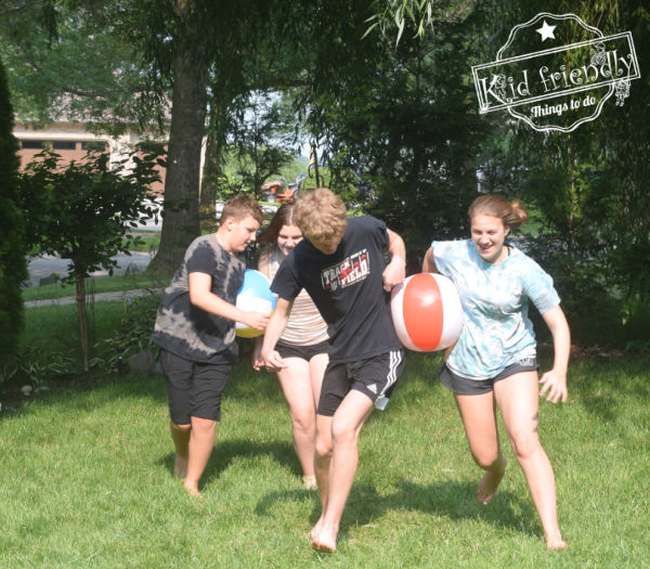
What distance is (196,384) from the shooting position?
617 centimetres

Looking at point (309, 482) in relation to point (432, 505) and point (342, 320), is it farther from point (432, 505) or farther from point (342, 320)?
point (342, 320)

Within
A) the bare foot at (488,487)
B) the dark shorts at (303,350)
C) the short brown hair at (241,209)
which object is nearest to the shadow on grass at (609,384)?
the bare foot at (488,487)

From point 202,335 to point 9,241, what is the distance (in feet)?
12.3

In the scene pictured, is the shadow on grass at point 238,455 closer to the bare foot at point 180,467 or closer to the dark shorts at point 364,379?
the bare foot at point 180,467

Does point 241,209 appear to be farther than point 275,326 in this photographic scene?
Yes

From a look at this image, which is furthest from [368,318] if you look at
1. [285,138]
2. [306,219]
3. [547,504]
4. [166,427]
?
[285,138]

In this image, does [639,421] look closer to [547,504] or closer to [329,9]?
[547,504]

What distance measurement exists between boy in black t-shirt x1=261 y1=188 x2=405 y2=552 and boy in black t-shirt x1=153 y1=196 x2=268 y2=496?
912 millimetres

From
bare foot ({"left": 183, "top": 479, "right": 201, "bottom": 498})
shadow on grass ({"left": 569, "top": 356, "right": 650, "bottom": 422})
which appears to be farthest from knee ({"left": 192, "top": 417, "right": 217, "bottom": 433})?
shadow on grass ({"left": 569, "top": 356, "right": 650, "bottom": 422})

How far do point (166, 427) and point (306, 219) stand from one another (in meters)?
3.75

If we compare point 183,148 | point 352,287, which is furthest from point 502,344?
point 183,148

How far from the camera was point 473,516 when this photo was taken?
5.57 meters

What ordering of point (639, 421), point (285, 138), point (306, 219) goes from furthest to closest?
point (285, 138), point (639, 421), point (306, 219)

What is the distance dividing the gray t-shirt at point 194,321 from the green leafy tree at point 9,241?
3.45 metres
